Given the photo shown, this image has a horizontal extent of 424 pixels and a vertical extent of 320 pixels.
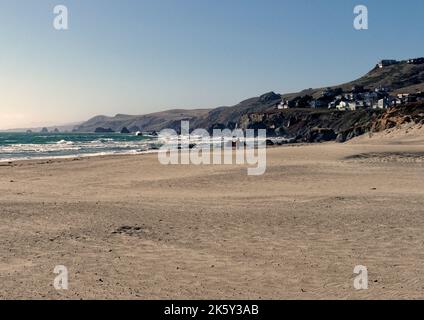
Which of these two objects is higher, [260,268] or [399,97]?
[399,97]

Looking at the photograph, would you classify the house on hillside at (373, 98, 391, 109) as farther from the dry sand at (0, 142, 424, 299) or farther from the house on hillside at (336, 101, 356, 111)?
the dry sand at (0, 142, 424, 299)

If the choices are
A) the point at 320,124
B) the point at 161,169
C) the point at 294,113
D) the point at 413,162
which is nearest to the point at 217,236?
the point at 161,169

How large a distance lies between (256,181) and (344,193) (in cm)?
515

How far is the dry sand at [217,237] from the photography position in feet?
27.3

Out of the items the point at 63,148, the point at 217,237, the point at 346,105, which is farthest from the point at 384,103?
the point at 217,237

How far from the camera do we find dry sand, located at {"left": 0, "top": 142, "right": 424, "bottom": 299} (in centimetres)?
834

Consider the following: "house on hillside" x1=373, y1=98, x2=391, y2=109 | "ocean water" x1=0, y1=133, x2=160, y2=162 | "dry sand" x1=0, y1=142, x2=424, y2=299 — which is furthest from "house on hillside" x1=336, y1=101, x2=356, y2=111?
"dry sand" x1=0, y1=142, x2=424, y2=299

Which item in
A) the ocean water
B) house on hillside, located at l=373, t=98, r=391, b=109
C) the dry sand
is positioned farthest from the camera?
house on hillside, located at l=373, t=98, r=391, b=109

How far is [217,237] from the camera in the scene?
39.2 ft

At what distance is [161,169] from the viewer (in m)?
30.1

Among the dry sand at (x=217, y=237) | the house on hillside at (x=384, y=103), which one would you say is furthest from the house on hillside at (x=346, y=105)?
the dry sand at (x=217, y=237)

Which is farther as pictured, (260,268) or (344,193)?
(344,193)

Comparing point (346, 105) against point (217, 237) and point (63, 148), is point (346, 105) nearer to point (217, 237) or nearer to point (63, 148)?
point (63, 148)
